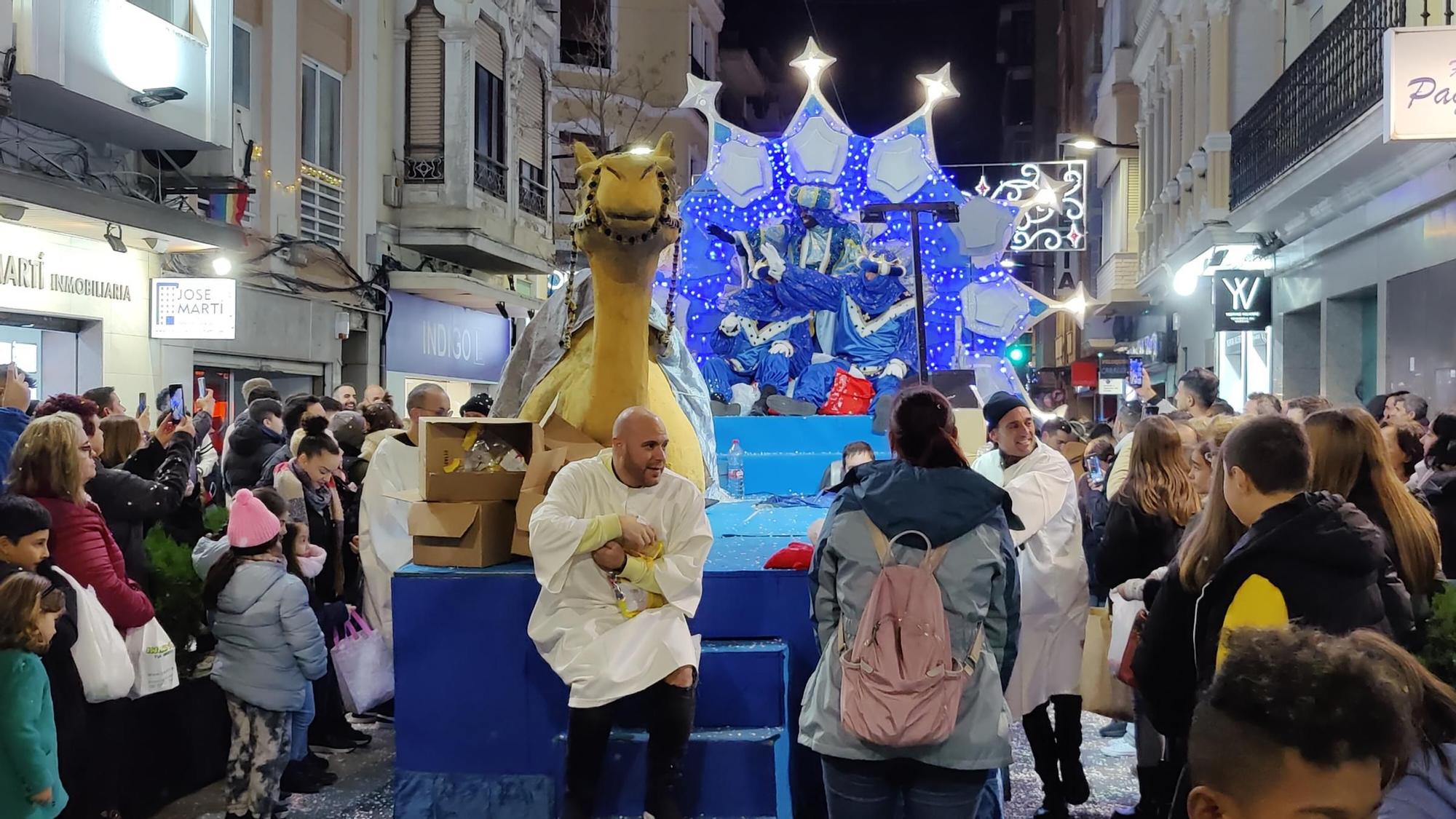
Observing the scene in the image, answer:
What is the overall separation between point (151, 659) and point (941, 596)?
355 centimetres

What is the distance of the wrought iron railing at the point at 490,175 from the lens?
20.2m

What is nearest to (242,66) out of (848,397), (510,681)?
(848,397)

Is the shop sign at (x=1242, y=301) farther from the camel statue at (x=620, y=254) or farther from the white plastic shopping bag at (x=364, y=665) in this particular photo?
the white plastic shopping bag at (x=364, y=665)

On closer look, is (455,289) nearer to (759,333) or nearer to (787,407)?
(759,333)

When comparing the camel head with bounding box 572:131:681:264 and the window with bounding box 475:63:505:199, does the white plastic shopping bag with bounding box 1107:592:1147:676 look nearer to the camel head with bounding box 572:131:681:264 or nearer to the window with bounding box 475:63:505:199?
the camel head with bounding box 572:131:681:264

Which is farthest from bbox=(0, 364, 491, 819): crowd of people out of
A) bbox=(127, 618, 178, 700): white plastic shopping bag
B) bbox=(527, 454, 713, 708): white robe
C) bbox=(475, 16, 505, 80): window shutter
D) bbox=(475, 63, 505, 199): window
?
bbox=(475, 16, 505, 80): window shutter

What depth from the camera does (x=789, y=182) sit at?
41.8 ft

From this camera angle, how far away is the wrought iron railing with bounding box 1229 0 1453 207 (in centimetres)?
1032

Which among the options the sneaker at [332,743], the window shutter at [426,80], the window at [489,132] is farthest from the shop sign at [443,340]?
the sneaker at [332,743]

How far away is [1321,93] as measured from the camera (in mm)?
12469

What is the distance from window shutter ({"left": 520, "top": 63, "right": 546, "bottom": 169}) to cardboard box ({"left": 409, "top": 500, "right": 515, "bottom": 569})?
18958 mm

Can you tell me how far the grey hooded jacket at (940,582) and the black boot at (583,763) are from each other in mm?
916

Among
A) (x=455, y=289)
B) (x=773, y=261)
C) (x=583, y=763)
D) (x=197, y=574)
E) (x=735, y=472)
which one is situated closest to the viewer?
(x=583, y=763)

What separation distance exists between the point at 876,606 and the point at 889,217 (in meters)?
10.3
